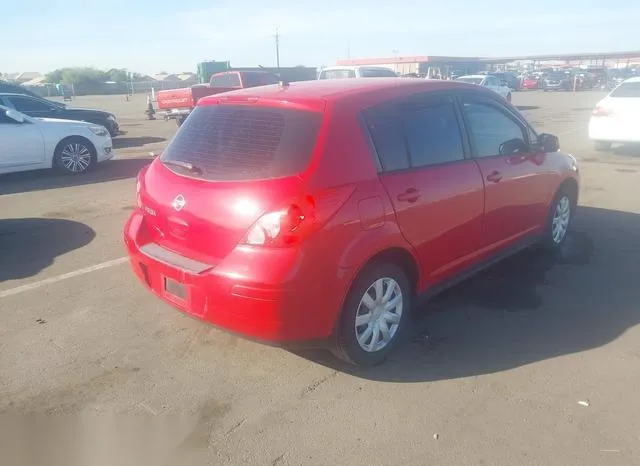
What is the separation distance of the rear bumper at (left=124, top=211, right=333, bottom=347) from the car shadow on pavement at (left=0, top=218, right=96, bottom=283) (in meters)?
2.73

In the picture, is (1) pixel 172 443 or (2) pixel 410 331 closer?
(1) pixel 172 443

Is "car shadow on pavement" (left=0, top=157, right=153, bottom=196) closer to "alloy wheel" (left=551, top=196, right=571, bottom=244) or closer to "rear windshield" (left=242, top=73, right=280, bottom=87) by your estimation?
"alloy wheel" (left=551, top=196, right=571, bottom=244)

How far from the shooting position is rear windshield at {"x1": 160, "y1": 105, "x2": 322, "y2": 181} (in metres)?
3.46

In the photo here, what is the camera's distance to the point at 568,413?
11.0 ft

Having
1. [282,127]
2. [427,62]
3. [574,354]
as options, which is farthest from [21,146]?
[427,62]

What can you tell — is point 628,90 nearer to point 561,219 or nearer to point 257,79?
point 561,219

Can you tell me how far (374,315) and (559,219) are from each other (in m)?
3.19

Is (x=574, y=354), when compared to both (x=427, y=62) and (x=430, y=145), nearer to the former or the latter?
(x=430, y=145)

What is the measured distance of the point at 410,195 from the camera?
12.6ft

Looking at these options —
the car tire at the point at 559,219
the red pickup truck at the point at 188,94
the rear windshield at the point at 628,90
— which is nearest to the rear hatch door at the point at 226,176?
the car tire at the point at 559,219

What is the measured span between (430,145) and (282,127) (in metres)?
1.17

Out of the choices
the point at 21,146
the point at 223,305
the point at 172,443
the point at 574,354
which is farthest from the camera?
the point at 21,146

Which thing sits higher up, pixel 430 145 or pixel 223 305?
pixel 430 145

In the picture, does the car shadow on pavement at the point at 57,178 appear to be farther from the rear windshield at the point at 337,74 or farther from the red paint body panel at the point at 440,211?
the rear windshield at the point at 337,74
